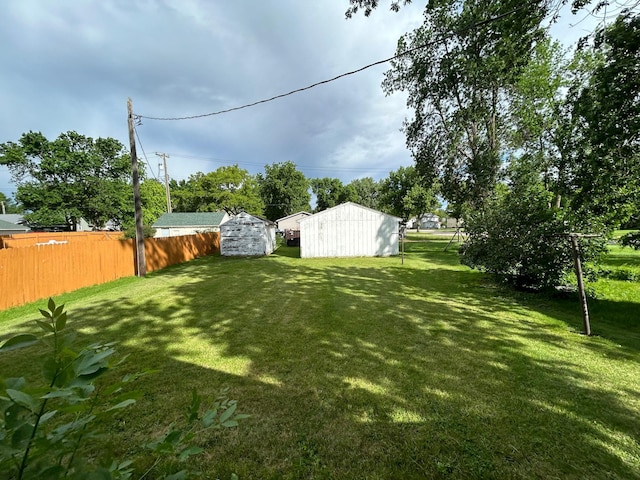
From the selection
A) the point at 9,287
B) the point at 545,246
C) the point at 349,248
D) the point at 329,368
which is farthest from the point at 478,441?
the point at 349,248

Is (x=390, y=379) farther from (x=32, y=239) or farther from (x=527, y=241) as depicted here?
(x=32, y=239)

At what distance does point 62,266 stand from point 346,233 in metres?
12.7

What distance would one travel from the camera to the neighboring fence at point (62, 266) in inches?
247

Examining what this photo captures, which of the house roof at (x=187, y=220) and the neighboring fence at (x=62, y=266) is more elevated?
the house roof at (x=187, y=220)

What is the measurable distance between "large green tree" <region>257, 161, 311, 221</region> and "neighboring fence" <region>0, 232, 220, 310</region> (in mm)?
34939

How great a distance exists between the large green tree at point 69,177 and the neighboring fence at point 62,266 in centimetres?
1832

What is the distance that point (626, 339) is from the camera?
436 centimetres

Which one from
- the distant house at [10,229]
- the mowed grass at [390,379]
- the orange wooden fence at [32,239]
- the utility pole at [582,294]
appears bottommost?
the mowed grass at [390,379]

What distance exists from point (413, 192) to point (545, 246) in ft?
82.9

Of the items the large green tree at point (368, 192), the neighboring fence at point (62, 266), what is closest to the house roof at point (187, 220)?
the neighboring fence at point (62, 266)

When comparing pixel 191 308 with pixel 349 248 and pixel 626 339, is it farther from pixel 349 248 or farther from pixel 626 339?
pixel 349 248

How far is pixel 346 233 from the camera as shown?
16797 mm

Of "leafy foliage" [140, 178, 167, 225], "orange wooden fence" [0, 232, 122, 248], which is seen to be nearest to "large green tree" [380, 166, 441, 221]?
"orange wooden fence" [0, 232, 122, 248]

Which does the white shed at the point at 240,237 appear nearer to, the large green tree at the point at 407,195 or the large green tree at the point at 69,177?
the large green tree at the point at 69,177
